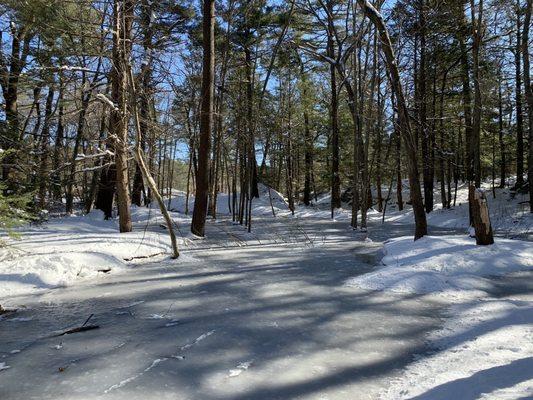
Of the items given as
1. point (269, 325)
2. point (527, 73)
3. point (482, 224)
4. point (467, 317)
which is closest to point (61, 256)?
point (269, 325)

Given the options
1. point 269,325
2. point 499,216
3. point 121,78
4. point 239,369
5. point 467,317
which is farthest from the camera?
point 499,216

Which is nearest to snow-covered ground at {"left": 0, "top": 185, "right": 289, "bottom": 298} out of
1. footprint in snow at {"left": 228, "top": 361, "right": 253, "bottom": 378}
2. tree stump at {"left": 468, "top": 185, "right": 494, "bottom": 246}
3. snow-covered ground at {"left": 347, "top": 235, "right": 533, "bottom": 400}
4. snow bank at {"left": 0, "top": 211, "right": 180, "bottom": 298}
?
A: snow bank at {"left": 0, "top": 211, "right": 180, "bottom": 298}

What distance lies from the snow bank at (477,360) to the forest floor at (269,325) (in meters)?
0.02

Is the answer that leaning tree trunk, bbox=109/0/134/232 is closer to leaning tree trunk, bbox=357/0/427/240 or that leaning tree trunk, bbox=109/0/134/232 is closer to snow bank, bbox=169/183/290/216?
leaning tree trunk, bbox=357/0/427/240

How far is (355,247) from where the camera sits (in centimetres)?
1120

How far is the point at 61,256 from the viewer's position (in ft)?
24.7

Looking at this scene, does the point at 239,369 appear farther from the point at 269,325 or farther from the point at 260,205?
the point at 260,205

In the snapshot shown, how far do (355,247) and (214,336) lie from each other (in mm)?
7445

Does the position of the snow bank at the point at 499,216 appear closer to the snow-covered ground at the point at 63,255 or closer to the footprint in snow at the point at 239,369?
the snow-covered ground at the point at 63,255

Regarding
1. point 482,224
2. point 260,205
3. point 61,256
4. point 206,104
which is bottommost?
point 61,256

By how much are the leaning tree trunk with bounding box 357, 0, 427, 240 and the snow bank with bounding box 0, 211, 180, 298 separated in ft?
19.7

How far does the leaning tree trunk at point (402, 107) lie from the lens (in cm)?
966

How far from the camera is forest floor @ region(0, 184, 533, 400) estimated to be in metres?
3.25

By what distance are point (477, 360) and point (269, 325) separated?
A: 2008mm
